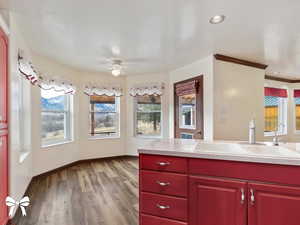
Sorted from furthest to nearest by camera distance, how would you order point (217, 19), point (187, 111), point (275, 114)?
point (275, 114), point (187, 111), point (217, 19)

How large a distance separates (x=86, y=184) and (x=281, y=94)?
19.0 ft

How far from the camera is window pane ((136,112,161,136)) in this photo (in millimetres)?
5293

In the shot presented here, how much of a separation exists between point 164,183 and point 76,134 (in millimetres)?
3480

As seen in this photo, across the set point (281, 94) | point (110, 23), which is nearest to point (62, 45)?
point (110, 23)

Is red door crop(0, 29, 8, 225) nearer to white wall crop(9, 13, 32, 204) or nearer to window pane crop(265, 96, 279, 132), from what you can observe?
white wall crop(9, 13, 32, 204)

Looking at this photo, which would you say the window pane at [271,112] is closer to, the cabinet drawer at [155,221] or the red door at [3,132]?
the cabinet drawer at [155,221]

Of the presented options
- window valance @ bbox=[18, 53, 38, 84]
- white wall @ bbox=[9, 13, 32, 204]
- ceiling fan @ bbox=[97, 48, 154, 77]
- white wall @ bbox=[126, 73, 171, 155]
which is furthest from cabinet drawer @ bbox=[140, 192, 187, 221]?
white wall @ bbox=[126, 73, 171, 155]

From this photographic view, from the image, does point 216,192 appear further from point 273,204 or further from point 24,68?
point 24,68

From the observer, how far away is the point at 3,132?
6.48 feet

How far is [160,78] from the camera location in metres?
5.10

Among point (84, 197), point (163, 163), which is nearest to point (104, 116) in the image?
point (84, 197)

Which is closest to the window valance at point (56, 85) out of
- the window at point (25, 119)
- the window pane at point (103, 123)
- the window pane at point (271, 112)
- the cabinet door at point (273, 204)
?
the window at point (25, 119)

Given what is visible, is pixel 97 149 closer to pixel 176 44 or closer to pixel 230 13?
pixel 176 44

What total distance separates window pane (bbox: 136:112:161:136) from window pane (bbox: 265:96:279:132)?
316 cm
